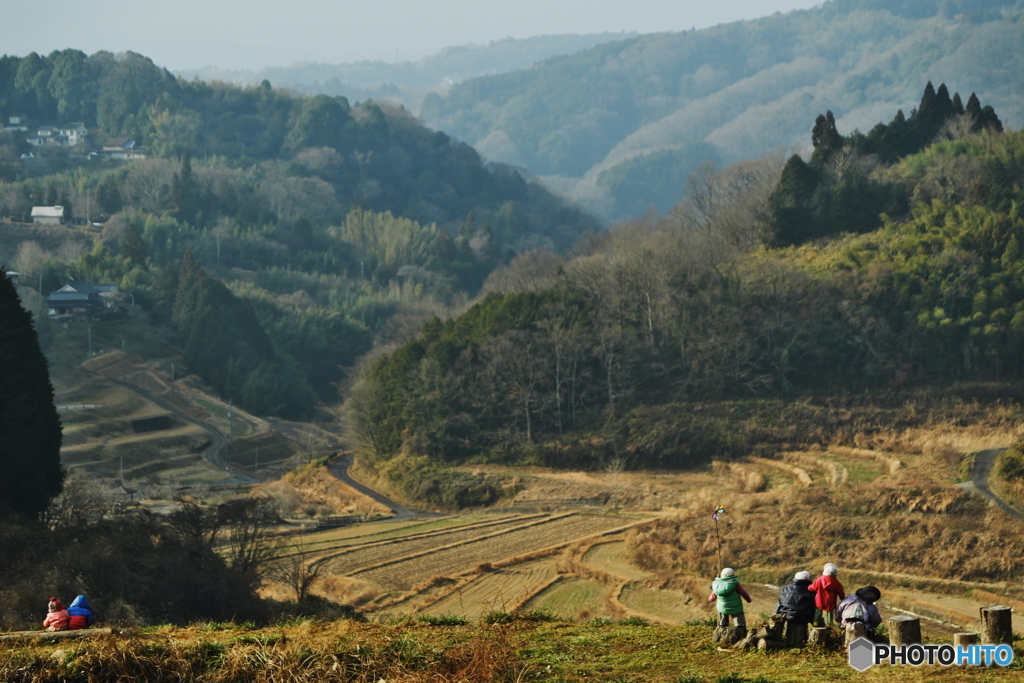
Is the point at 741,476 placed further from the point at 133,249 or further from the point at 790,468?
the point at 133,249

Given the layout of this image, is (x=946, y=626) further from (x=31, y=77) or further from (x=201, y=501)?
(x=31, y=77)

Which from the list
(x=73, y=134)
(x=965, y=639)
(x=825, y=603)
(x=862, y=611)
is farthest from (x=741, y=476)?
(x=73, y=134)

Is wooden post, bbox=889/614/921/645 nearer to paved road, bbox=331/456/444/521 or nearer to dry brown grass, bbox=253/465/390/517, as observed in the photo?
paved road, bbox=331/456/444/521

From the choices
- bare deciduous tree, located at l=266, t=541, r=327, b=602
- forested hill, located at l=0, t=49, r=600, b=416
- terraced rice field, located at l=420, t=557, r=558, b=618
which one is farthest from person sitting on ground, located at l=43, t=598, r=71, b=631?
forested hill, located at l=0, t=49, r=600, b=416

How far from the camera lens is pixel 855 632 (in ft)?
35.3

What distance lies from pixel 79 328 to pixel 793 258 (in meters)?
51.3

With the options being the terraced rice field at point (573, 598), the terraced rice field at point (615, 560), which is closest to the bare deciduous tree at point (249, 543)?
the terraced rice field at point (573, 598)

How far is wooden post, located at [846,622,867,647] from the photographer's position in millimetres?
10695

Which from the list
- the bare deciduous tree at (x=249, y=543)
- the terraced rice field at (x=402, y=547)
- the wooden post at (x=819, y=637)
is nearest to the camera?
the wooden post at (x=819, y=637)

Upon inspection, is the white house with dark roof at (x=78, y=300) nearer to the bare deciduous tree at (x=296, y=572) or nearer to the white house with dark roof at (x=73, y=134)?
the bare deciduous tree at (x=296, y=572)

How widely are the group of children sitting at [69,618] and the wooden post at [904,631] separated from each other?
953cm

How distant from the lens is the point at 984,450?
39031mm

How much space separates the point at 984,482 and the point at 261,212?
98.6 m

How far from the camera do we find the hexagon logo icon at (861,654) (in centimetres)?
1024
